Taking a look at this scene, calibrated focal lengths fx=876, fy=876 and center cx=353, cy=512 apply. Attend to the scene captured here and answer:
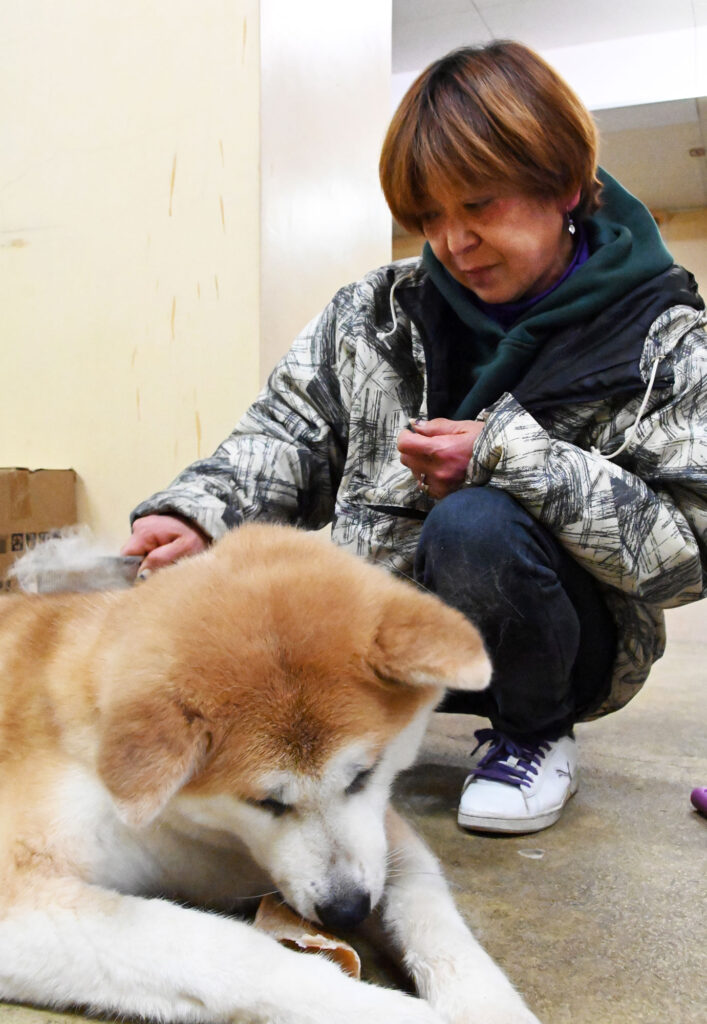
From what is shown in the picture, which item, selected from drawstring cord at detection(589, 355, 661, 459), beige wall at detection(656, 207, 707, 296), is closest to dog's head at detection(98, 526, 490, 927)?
drawstring cord at detection(589, 355, 661, 459)

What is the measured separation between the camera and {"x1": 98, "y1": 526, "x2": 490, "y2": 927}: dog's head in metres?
0.97

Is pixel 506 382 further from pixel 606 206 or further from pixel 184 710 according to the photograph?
pixel 184 710

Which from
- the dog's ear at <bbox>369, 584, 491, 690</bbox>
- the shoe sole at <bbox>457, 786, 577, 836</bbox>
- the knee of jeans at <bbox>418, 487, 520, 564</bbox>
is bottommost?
the shoe sole at <bbox>457, 786, 577, 836</bbox>

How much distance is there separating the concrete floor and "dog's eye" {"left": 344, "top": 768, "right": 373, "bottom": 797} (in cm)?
22

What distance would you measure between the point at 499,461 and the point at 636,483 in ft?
0.80

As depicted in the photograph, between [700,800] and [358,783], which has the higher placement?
[358,783]

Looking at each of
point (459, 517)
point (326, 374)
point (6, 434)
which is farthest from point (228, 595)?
point (6, 434)

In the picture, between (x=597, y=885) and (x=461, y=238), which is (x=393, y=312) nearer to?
(x=461, y=238)

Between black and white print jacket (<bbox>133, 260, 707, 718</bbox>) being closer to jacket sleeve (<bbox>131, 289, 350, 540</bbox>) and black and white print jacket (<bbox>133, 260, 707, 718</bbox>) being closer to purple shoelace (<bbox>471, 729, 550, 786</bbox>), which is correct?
jacket sleeve (<bbox>131, 289, 350, 540</bbox>)

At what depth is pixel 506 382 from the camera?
1.66m

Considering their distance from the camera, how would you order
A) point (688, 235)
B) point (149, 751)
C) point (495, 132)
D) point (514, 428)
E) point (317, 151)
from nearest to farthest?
point (149, 751), point (514, 428), point (495, 132), point (317, 151), point (688, 235)

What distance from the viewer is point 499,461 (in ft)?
4.98

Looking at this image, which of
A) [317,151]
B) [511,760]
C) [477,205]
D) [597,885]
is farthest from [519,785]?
[317,151]

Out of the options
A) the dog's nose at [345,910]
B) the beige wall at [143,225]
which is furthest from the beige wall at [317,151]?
the dog's nose at [345,910]
